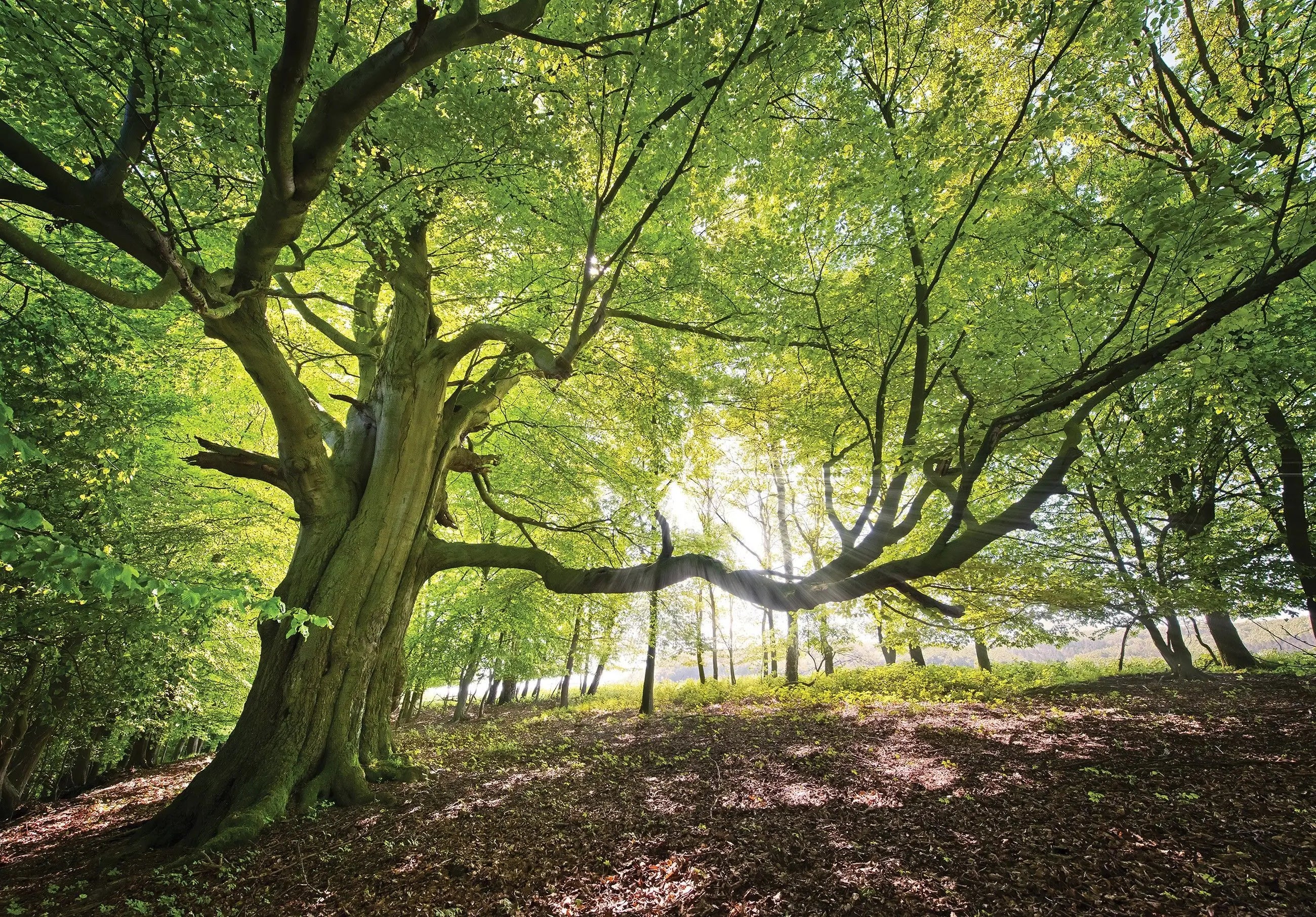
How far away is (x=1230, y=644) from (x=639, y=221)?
49.7ft

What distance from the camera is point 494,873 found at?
369 cm

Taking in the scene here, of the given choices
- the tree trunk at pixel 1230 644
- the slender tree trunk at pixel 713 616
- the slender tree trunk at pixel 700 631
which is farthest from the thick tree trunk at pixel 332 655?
the slender tree trunk at pixel 713 616

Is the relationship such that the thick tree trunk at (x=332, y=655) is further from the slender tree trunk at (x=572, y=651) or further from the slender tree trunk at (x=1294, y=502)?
the slender tree trunk at (x=1294, y=502)

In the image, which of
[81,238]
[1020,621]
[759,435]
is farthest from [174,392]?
[1020,621]

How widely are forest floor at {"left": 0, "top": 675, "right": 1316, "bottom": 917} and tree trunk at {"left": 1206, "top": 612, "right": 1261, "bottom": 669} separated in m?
5.05

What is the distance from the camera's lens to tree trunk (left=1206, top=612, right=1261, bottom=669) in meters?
10.7

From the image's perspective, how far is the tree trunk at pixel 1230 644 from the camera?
10.7 meters

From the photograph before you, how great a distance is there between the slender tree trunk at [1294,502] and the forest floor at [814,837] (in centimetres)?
145

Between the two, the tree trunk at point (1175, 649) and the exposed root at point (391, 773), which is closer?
the exposed root at point (391, 773)

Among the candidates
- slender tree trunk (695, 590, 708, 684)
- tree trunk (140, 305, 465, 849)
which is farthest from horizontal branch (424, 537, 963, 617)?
slender tree trunk (695, 590, 708, 684)

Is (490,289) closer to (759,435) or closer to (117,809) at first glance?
(759,435)

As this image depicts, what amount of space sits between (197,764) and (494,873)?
1066 cm

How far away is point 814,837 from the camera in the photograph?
4.13m

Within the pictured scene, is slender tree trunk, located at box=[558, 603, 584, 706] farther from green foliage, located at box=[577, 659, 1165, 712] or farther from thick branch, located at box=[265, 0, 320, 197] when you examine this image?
thick branch, located at box=[265, 0, 320, 197]
